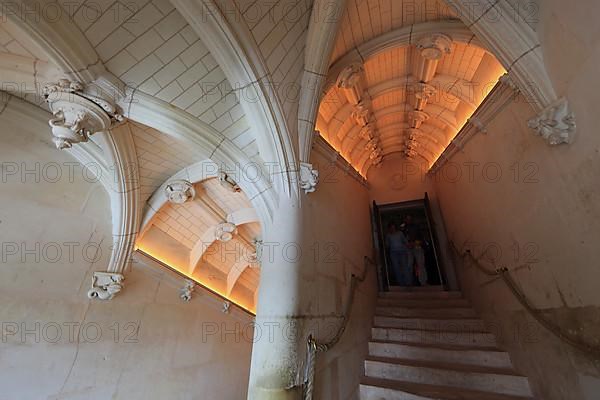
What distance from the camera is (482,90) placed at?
273cm

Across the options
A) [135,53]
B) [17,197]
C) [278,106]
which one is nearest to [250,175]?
[278,106]

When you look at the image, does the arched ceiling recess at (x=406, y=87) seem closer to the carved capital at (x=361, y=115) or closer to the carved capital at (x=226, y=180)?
the carved capital at (x=361, y=115)

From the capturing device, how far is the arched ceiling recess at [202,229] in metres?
3.27

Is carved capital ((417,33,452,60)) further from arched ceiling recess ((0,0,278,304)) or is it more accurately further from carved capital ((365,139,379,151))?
carved capital ((365,139,379,151))

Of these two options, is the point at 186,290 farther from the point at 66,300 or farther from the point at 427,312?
the point at 427,312

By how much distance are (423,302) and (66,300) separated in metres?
4.63


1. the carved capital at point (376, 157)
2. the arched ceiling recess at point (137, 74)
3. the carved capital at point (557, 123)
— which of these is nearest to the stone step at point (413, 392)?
the arched ceiling recess at point (137, 74)

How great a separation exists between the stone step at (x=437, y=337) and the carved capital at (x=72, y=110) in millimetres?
3652

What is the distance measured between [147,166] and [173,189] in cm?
42

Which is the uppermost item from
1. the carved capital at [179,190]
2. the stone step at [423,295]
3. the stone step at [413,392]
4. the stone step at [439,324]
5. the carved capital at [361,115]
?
the carved capital at [361,115]

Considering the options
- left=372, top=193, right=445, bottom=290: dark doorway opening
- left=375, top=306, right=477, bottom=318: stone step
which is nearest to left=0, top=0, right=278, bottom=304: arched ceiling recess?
left=375, top=306, right=477, bottom=318: stone step

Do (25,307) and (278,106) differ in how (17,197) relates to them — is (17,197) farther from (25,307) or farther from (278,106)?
(278,106)

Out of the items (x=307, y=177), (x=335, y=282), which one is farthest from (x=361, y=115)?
(x=335, y=282)

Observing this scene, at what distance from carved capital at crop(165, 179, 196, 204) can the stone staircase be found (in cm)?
305
